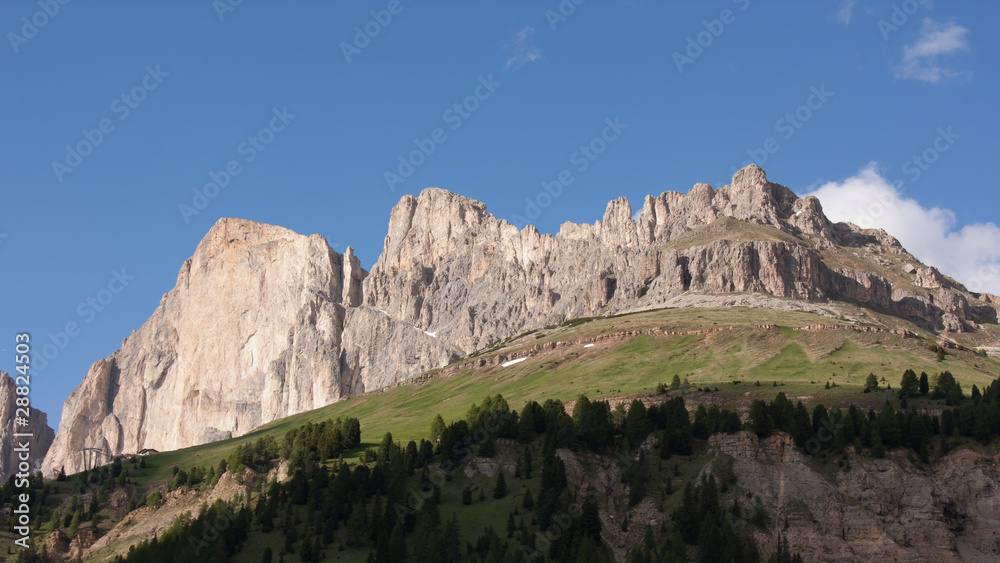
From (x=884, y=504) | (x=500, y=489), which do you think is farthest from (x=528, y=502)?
(x=884, y=504)

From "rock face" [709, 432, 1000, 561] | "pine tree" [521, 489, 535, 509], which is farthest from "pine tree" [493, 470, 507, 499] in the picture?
"rock face" [709, 432, 1000, 561]

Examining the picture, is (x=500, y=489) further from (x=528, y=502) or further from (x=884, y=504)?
(x=884, y=504)

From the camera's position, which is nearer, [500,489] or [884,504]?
[884,504]

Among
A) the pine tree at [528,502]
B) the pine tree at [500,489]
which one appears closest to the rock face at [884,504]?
the pine tree at [528,502]

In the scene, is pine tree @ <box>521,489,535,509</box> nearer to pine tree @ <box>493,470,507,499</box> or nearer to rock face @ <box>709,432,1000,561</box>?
pine tree @ <box>493,470,507,499</box>

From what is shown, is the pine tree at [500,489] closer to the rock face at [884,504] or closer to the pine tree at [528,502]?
the pine tree at [528,502]

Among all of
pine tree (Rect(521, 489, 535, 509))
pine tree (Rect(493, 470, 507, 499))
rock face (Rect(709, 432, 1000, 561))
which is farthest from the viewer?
pine tree (Rect(493, 470, 507, 499))

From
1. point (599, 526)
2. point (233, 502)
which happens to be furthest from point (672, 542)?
point (233, 502)

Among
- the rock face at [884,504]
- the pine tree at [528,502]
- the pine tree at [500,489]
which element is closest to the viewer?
the rock face at [884,504]

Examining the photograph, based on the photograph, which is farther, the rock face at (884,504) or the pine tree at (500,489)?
the pine tree at (500,489)

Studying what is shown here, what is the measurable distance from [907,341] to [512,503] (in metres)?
109

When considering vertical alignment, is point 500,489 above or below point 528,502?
above

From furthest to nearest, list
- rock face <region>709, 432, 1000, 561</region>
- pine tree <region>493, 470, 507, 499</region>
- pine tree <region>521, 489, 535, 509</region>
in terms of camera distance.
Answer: pine tree <region>493, 470, 507, 499</region> → pine tree <region>521, 489, 535, 509</region> → rock face <region>709, 432, 1000, 561</region>

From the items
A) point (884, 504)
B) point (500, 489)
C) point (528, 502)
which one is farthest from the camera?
point (500, 489)
